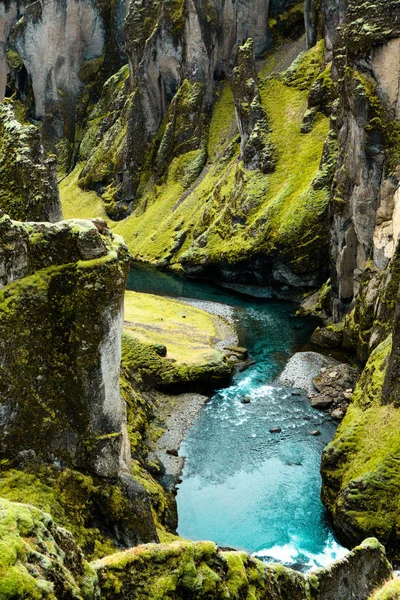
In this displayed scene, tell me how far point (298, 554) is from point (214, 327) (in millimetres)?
42271

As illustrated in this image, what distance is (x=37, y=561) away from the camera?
11.0 meters

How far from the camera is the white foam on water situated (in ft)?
108

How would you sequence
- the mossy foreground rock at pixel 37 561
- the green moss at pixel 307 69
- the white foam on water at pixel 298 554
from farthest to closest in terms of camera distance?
the green moss at pixel 307 69 < the white foam on water at pixel 298 554 < the mossy foreground rock at pixel 37 561

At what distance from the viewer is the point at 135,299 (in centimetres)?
8269

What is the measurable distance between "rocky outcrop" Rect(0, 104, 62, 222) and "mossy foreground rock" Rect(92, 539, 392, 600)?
2949 centimetres

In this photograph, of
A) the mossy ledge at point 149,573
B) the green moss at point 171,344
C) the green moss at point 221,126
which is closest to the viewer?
the mossy ledge at point 149,573

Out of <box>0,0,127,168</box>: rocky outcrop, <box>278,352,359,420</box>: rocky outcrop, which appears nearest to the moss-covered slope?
<box>278,352,359,420</box>: rocky outcrop

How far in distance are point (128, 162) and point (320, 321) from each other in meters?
80.9

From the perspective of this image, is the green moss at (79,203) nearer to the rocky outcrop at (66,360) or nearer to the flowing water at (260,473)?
the flowing water at (260,473)

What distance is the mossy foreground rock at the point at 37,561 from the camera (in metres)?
10.0

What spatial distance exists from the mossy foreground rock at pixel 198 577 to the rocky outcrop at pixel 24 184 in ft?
96.7

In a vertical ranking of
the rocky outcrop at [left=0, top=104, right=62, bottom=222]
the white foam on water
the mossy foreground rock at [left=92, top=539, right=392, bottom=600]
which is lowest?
the white foam on water

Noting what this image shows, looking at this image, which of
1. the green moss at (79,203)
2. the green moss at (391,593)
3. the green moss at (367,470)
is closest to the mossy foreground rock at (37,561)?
the green moss at (391,593)

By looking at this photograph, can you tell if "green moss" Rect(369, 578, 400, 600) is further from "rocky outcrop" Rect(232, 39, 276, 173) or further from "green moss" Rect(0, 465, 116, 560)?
"rocky outcrop" Rect(232, 39, 276, 173)
